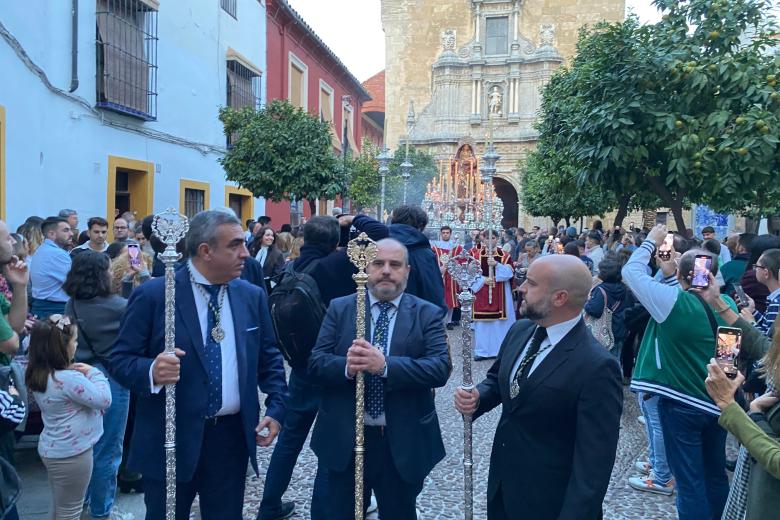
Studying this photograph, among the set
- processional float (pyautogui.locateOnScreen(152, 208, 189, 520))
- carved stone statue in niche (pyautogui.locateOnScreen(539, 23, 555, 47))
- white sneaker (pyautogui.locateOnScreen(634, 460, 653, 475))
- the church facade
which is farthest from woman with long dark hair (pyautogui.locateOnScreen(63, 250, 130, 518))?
carved stone statue in niche (pyautogui.locateOnScreen(539, 23, 555, 47))

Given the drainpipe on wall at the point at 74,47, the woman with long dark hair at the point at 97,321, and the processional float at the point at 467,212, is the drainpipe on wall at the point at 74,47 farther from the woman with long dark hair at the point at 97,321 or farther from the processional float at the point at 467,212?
the woman with long dark hair at the point at 97,321

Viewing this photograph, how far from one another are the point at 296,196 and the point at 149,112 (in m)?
3.26

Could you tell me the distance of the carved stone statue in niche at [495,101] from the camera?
35.8 metres

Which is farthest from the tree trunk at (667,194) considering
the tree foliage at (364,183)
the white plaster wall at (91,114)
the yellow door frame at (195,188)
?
the tree foliage at (364,183)

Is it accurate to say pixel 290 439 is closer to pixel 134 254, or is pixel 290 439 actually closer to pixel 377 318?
pixel 377 318

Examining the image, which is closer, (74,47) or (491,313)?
(491,313)

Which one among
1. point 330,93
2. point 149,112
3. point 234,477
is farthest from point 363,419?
point 330,93

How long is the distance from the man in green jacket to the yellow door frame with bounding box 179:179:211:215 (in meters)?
11.4

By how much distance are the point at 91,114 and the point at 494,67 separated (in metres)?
28.4

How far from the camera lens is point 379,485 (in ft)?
10.9

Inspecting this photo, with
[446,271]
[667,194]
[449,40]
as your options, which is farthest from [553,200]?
[449,40]

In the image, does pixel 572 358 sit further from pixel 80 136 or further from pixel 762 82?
pixel 80 136

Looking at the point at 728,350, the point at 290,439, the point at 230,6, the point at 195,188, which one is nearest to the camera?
the point at 728,350

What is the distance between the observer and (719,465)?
4082mm
